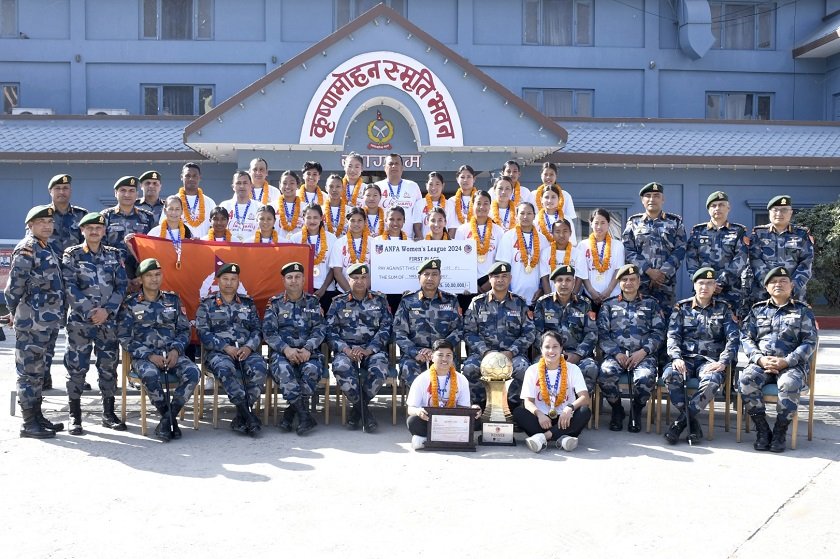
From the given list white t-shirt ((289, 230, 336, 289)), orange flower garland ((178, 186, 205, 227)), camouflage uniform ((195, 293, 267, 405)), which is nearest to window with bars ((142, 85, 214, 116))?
orange flower garland ((178, 186, 205, 227))

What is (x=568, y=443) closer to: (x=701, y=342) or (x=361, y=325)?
(x=701, y=342)

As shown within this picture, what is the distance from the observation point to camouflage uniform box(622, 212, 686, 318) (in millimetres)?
9234

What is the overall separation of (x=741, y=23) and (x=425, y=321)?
20262 mm

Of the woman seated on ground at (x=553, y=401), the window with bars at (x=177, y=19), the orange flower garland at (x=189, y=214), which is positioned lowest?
the woman seated on ground at (x=553, y=401)

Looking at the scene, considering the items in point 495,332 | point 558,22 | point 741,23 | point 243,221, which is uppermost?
point 741,23

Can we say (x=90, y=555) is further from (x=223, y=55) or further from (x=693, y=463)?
(x=223, y=55)

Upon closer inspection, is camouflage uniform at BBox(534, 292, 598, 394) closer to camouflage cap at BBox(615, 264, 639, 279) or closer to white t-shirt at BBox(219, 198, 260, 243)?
camouflage cap at BBox(615, 264, 639, 279)

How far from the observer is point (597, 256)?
912 cm

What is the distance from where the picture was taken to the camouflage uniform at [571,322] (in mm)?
8500

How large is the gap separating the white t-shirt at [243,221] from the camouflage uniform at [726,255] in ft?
16.2

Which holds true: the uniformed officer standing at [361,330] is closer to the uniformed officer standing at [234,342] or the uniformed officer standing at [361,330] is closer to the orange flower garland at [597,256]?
the uniformed officer standing at [234,342]

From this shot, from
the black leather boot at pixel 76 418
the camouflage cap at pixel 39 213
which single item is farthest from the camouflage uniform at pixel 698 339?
the camouflage cap at pixel 39 213

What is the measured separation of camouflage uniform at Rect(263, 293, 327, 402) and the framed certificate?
1.44 m

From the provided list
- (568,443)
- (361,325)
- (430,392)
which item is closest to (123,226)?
(361,325)
